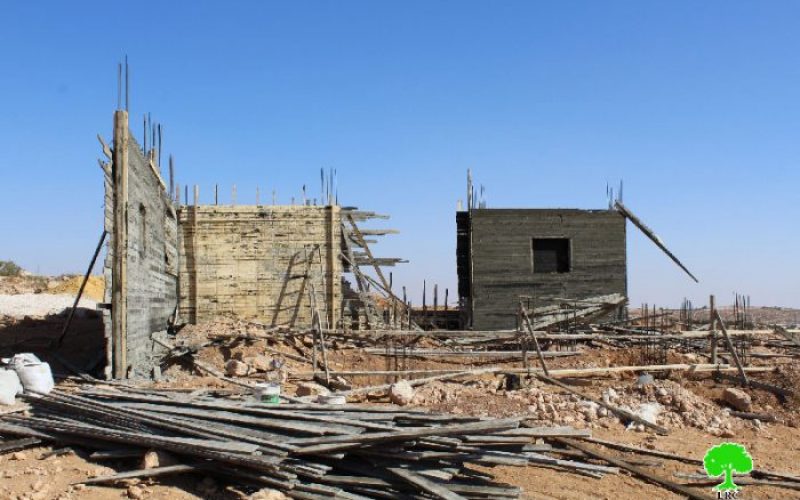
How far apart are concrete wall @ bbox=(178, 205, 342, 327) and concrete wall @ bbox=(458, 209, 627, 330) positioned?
489 cm

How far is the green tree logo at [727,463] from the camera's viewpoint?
23.8 ft

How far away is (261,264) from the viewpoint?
1928 centimetres

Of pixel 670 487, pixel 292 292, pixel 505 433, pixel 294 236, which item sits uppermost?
pixel 294 236

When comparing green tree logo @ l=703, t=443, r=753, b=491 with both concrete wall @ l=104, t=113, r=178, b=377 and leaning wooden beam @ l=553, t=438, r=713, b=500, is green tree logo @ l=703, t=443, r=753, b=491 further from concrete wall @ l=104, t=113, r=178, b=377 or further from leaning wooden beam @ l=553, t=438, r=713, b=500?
concrete wall @ l=104, t=113, r=178, b=377

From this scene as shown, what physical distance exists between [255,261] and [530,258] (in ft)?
28.0

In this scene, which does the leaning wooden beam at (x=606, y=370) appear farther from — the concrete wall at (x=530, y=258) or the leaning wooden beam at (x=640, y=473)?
the concrete wall at (x=530, y=258)

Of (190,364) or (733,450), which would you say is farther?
(190,364)

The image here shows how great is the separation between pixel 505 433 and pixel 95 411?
176 inches

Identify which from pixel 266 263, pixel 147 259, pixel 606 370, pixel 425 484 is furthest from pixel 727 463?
pixel 266 263

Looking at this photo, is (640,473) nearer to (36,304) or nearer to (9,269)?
(36,304)

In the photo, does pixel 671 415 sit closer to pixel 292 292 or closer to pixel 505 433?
pixel 505 433

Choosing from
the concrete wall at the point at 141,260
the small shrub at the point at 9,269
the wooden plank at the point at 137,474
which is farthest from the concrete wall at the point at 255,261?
the small shrub at the point at 9,269

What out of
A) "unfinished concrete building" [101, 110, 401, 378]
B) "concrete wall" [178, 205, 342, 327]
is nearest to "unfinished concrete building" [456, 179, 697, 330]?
"unfinished concrete building" [101, 110, 401, 378]

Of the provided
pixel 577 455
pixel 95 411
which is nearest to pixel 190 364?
pixel 95 411
